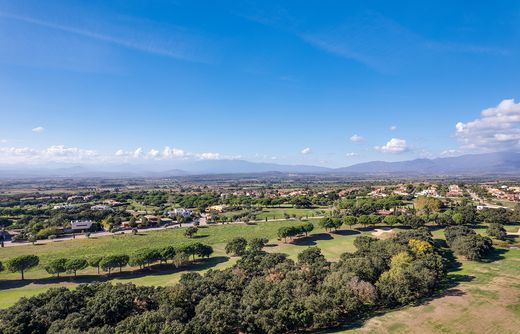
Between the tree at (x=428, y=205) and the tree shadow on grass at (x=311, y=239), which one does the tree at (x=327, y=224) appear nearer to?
the tree shadow on grass at (x=311, y=239)

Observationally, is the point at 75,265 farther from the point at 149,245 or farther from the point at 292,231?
the point at 292,231

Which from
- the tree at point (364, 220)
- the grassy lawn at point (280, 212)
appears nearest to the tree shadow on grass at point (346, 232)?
the tree at point (364, 220)

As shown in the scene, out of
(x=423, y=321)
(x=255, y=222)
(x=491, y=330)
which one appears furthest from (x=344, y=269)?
(x=255, y=222)

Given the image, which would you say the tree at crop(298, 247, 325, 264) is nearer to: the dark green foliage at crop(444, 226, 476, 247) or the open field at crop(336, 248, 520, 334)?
the open field at crop(336, 248, 520, 334)

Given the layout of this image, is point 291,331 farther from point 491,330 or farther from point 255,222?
point 255,222

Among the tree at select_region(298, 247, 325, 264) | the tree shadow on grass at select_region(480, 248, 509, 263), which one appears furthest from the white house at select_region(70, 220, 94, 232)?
→ the tree shadow on grass at select_region(480, 248, 509, 263)
